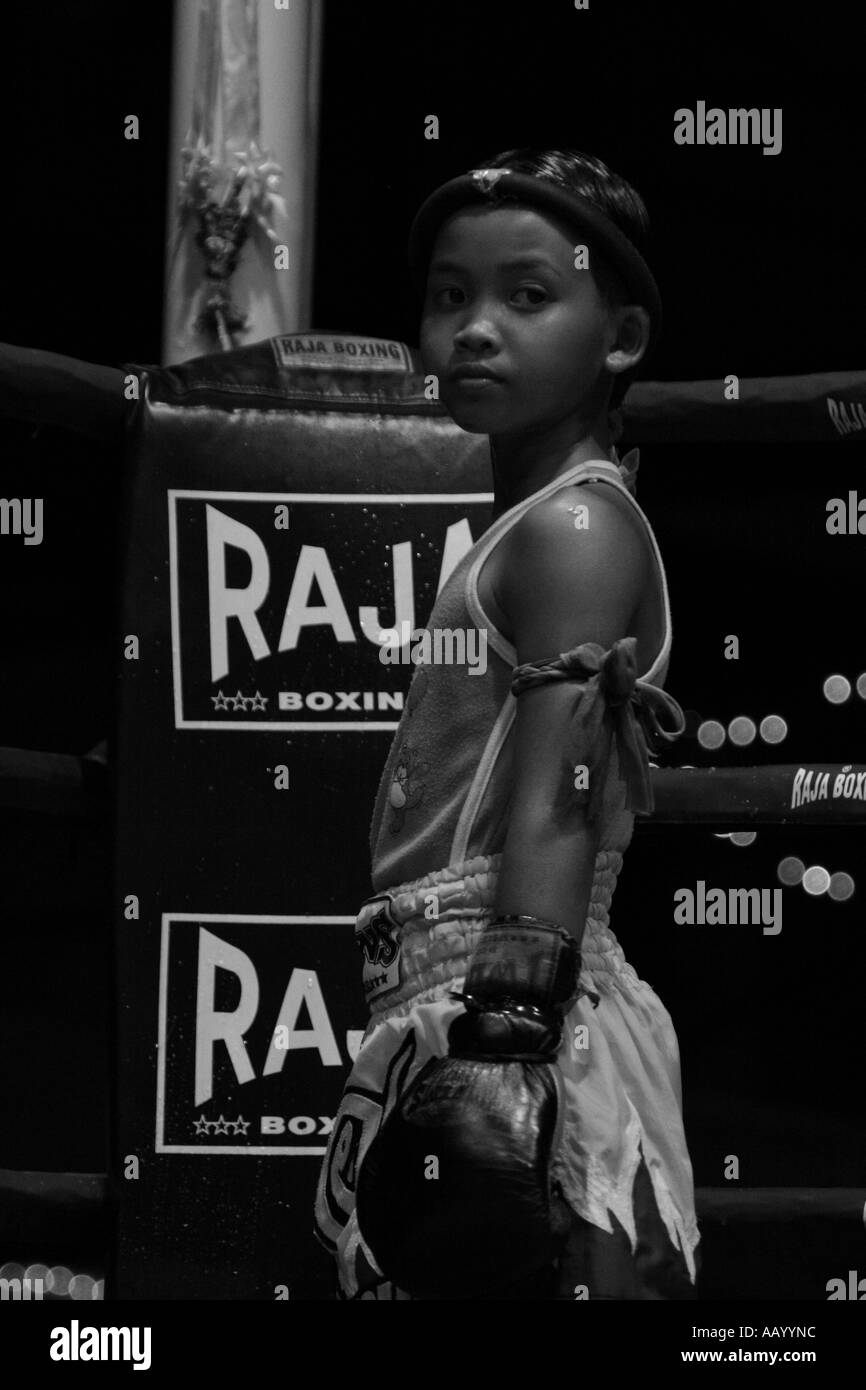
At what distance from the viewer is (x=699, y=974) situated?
2768 millimetres

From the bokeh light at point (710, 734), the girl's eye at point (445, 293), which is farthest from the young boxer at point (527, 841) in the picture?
the bokeh light at point (710, 734)

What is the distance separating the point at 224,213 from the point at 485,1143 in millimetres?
1610

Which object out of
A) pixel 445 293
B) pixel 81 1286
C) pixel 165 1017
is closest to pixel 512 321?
pixel 445 293

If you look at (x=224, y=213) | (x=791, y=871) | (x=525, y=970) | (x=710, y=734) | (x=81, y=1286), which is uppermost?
(x=224, y=213)

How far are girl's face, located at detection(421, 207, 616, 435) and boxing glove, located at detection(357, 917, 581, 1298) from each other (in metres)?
0.37

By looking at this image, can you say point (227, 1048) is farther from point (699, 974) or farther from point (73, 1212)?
point (699, 974)

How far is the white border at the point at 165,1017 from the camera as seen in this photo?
81.4 inches

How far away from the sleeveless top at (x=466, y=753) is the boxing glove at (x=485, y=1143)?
119 mm

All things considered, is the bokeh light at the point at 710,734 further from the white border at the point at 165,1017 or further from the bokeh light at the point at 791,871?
the white border at the point at 165,1017

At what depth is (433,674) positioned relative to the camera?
4.50 feet

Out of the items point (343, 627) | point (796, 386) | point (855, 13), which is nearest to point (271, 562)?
point (343, 627)

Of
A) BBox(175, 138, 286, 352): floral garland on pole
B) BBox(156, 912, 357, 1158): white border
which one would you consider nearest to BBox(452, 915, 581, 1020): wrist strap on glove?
BBox(156, 912, 357, 1158): white border

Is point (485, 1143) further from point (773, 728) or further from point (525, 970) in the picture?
point (773, 728)

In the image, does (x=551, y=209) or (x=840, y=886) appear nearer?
(x=551, y=209)
